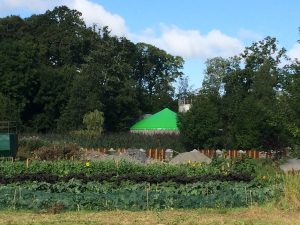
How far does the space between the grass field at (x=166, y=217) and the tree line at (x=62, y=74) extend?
39823mm

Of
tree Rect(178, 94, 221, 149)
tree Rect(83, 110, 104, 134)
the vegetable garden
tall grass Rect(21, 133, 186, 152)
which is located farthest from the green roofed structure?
the vegetable garden

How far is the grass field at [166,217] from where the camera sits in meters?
9.88

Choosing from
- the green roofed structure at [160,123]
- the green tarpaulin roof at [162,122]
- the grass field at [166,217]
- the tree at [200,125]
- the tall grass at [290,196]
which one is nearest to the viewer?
the grass field at [166,217]

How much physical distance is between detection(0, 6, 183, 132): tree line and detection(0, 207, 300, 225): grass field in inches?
1568

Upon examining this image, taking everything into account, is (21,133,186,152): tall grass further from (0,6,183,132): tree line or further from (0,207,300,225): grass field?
(0,207,300,225): grass field

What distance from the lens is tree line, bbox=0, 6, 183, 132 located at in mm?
60094

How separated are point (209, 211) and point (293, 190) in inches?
80.9

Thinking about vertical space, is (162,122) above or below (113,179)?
above

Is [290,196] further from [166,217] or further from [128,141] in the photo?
[128,141]

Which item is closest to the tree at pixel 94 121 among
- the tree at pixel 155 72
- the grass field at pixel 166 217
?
the tree at pixel 155 72

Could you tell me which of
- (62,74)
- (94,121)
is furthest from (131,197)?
(62,74)

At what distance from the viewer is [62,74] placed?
214ft

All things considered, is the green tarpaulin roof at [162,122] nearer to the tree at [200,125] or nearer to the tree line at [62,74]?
the tree line at [62,74]

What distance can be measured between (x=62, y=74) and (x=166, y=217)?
56.3 metres
